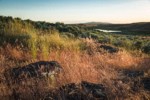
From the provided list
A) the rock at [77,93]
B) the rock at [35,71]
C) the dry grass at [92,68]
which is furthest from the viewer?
the rock at [35,71]

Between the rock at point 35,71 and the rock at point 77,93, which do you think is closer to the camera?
the rock at point 77,93

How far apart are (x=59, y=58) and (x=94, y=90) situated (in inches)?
143

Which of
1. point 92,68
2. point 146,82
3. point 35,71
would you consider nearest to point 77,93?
point 35,71

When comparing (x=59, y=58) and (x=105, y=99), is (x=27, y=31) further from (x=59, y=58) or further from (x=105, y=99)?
(x=105, y=99)

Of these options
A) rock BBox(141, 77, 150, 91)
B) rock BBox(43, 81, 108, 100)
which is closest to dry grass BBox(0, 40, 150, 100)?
rock BBox(43, 81, 108, 100)

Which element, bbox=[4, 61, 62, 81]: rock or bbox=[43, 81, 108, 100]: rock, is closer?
bbox=[43, 81, 108, 100]: rock

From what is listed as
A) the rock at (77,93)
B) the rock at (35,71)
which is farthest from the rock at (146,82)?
the rock at (35,71)

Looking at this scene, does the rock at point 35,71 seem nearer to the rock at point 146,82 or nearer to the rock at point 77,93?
the rock at point 77,93

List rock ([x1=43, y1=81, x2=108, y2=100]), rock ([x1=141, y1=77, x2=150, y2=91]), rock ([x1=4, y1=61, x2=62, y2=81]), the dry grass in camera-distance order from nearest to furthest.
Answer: rock ([x1=43, y1=81, x2=108, y2=100]) → the dry grass → rock ([x1=141, y1=77, x2=150, y2=91]) → rock ([x1=4, y1=61, x2=62, y2=81])

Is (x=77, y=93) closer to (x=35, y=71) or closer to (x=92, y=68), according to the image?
(x=35, y=71)

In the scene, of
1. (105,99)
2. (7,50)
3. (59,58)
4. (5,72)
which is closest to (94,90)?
(105,99)

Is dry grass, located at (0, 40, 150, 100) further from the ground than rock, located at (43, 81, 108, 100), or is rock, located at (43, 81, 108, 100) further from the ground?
A: rock, located at (43, 81, 108, 100)

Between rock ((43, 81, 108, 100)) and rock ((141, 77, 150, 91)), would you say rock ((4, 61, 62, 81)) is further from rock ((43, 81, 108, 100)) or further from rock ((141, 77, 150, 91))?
rock ((141, 77, 150, 91))

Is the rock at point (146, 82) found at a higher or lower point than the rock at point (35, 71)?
lower
